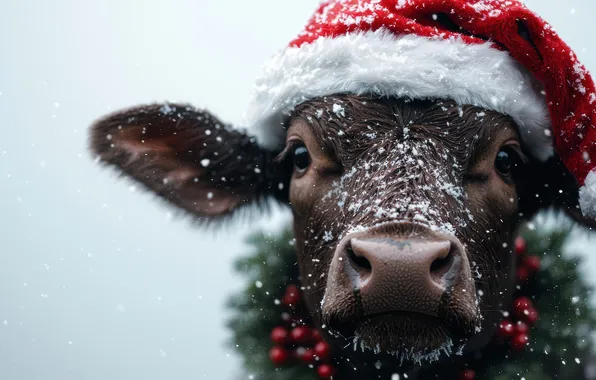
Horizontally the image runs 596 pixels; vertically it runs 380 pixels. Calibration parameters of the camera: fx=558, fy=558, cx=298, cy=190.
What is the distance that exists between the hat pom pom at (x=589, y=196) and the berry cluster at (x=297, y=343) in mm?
1564

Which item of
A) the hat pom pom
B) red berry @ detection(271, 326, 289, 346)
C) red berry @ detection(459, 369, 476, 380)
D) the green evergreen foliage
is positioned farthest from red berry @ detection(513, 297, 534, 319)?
red berry @ detection(271, 326, 289, 346)

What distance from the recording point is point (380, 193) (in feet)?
6.98

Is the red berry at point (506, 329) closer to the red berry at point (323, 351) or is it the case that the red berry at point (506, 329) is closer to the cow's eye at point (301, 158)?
the red berry at point (323, 351)

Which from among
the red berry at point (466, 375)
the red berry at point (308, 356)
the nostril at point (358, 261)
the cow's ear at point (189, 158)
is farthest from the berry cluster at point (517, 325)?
the nostril at point (358, 261)

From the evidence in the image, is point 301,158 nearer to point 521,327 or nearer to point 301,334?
point 301,334

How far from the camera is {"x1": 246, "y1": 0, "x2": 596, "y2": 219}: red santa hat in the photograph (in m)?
2.49

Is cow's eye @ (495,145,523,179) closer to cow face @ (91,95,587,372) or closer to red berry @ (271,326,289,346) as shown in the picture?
cow face @ (91,95,587,372)

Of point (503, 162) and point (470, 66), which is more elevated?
point (470, 66)

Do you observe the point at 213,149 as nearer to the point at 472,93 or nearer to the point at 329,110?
the point at 329,110

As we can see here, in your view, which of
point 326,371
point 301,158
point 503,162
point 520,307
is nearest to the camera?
point 503,162

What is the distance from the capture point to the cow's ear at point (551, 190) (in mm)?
2930

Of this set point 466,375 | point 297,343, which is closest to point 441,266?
point 466,375

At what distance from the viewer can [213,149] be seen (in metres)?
3.25

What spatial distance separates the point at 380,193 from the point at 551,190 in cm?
138
